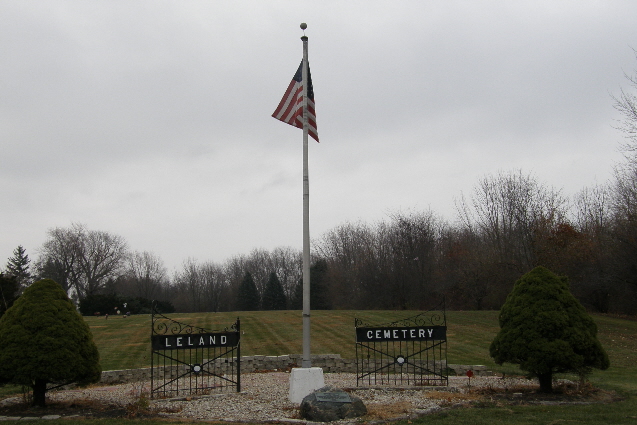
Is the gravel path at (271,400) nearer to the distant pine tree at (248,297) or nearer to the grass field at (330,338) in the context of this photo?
the grass field at (330,338)

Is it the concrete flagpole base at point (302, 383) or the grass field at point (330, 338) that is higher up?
the concrete flagpole base at point (302, 383)

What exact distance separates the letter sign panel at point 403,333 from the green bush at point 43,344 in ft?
17.2

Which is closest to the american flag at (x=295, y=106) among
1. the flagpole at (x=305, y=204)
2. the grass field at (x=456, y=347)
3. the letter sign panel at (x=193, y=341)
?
the flagpole at (x=305, y=204)

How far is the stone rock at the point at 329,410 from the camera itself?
776cm

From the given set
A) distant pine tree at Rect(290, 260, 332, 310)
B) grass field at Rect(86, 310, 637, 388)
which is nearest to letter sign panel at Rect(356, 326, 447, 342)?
grass field at Rect(86, 310, 637, 388)

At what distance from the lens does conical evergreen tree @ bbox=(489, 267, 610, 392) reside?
8.98m

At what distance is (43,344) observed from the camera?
27.0 ft

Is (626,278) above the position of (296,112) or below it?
below

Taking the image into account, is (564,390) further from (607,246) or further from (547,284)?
(607,246)

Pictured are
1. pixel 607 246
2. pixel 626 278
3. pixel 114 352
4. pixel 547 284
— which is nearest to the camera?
pixel 547 284

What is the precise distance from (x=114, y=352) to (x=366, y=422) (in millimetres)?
12310

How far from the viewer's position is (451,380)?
1203 centimetres

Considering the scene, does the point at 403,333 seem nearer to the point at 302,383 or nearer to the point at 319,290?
the point at 302,383

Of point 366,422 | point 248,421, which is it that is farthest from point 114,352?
point 366,422
